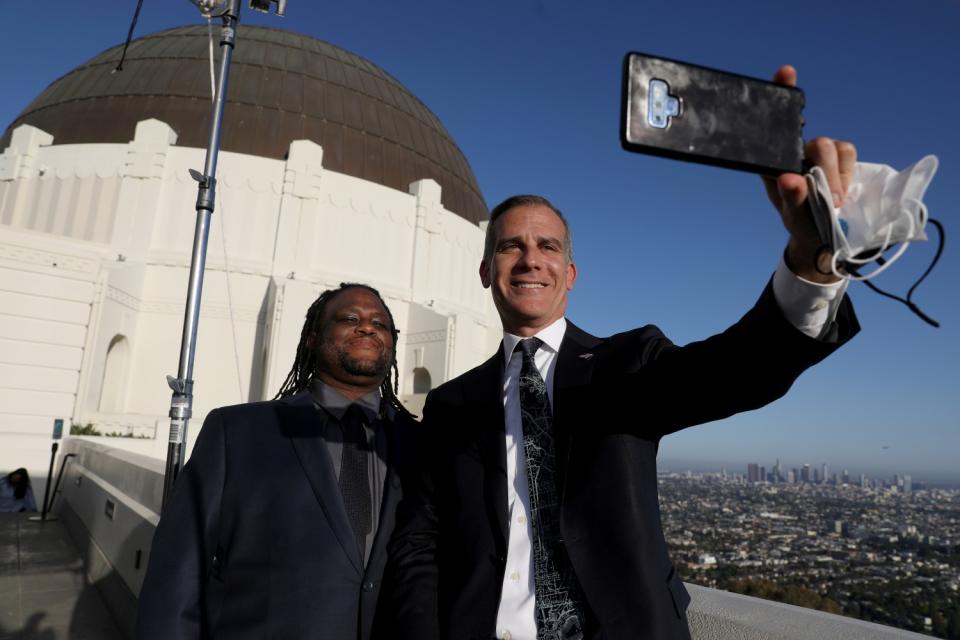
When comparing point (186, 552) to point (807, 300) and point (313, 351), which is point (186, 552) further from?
point (807, 300)

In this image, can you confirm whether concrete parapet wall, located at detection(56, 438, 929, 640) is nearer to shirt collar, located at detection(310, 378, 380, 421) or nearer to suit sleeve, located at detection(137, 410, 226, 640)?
shirt collar, located at detection(310, 378, 380, 421)

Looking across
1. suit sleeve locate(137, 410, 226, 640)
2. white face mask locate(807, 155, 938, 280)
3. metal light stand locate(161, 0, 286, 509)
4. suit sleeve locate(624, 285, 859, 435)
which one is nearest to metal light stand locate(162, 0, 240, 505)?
metal light stand locate(161, 0, 286, 509)

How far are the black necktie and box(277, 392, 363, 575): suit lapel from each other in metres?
0.05

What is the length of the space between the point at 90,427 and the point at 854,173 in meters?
16.0

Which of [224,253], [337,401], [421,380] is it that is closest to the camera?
[337,401]

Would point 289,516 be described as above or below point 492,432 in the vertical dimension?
below

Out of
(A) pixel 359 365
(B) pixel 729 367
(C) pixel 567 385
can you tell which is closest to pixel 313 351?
(A) pixel 359 365

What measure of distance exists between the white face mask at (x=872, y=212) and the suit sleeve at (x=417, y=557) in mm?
1422

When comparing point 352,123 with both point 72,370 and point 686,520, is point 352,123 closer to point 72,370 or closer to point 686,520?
point 72,370

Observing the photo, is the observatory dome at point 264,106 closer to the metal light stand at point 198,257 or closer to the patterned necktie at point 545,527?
the metal light stand at point 198,257

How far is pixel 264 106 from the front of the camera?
2272 cm

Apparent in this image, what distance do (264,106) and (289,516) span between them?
2370cm

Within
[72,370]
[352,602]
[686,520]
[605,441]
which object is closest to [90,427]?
[72,370]

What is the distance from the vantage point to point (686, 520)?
7137 millimetres
